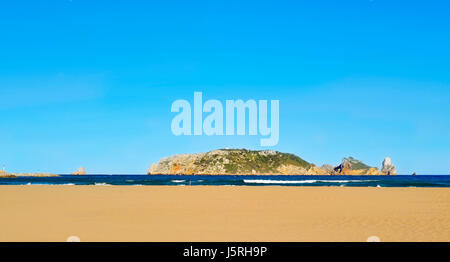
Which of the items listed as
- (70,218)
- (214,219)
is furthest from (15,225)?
(214,219)

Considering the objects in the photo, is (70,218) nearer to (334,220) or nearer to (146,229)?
(146,229)

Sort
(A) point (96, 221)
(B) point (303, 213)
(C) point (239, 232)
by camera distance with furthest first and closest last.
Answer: (B) point (303, 213) < (A) point (96, 221) < (C) point (239, 232)

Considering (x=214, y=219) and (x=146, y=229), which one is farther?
(x=214, y=219)
